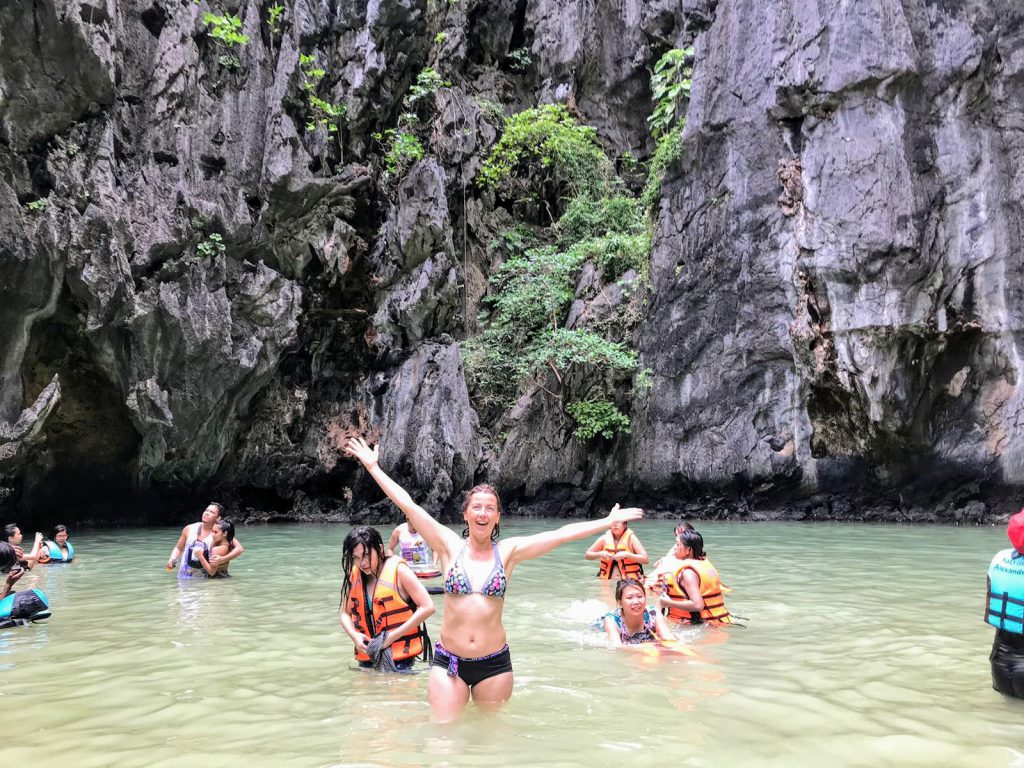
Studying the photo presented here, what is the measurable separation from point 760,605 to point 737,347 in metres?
14.2

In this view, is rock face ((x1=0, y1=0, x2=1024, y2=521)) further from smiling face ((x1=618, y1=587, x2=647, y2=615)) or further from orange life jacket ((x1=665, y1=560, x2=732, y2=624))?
smiling face ((x1=618, y1=587, x2=647, y2=615))

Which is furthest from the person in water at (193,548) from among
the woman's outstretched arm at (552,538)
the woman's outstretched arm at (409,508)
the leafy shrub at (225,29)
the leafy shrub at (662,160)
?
the leafy shrub at (662,160)

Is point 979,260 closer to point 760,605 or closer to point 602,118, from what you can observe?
point 760,605

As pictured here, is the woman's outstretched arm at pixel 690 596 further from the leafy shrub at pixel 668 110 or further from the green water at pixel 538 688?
the leafy shrub at pixel 668 110

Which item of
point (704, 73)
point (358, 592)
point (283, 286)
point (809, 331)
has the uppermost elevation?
point (704, 73)

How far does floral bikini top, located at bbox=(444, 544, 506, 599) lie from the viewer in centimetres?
392

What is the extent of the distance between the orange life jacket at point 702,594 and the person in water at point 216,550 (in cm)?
613

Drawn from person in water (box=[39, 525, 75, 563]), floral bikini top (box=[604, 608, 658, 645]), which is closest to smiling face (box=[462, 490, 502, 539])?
floral bikini top (box=[604, 608, 658, 645])

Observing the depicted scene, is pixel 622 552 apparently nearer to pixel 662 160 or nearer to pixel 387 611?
pixel 387 611

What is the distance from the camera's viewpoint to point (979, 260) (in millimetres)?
17188

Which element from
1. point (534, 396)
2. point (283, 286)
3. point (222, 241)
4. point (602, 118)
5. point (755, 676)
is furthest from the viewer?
point (602, 118)

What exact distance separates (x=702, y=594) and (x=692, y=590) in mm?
107

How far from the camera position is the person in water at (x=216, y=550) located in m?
9.74

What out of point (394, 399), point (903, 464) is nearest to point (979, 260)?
point (903, 464)
